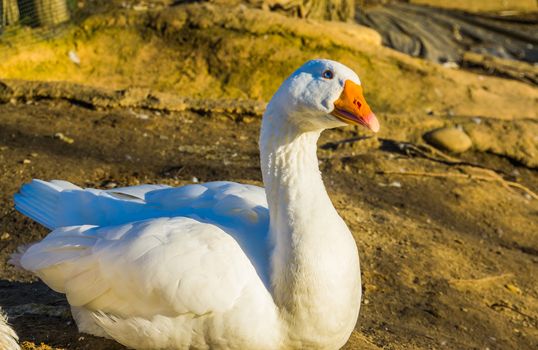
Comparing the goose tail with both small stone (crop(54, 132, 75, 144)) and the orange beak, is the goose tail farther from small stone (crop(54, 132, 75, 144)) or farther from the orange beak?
small stone (crop(54, 132, 75, 144))

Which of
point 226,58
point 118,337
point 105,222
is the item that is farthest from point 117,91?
point 118,337

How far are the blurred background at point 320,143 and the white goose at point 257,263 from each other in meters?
0.49

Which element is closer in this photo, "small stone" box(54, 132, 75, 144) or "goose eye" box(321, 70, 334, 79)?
"goose eye" box(321, 70, 334, 79)

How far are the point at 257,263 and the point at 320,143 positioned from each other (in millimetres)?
3655

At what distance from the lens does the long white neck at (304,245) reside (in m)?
3.67

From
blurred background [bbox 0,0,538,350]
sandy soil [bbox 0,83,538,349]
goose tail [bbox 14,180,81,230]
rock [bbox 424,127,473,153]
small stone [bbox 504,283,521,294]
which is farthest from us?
rock [bbox 424,127,473,153]

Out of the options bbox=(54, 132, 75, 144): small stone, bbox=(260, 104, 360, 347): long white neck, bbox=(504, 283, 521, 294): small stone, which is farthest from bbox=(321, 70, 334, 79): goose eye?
bbox=(54, 132, 75, 144): small stone

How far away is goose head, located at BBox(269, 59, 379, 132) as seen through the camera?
3514mm

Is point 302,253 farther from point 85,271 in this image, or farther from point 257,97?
point 257,97

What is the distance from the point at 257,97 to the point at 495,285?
368 cm

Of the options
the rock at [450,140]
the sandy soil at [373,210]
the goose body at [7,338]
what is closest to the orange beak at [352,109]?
the sandy soil at [373,210]

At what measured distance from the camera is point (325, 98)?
3525 mm

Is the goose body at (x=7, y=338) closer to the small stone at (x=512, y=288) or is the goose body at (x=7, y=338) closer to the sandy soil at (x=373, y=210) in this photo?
the sandy soil at (x=373, y=210)

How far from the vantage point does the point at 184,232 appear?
12.3 feet
